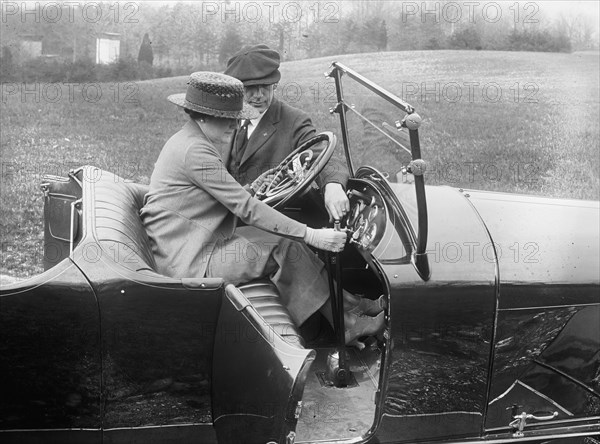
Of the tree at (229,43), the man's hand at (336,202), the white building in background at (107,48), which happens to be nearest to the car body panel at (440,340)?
the man's hand at (336,202)

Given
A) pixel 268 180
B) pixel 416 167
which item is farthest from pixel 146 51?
pixel 416 167

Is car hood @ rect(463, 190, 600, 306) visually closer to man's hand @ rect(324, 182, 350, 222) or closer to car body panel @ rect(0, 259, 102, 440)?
man's hand @ rect(324, 182, 350, 222)

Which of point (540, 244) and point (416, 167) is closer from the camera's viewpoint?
point (416, 167)

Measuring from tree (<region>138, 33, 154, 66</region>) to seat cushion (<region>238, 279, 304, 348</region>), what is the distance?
7.78 meters

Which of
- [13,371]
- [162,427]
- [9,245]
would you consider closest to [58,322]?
[13,371]

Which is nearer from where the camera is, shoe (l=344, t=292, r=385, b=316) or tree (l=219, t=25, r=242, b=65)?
shoe (l=344, t=292, r=385, b=316)

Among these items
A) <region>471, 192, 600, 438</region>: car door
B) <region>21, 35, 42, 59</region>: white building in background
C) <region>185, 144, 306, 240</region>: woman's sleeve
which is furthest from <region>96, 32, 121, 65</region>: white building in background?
<region>471, 192, 600, 438</region>: car door

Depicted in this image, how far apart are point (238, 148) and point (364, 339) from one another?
1.38m

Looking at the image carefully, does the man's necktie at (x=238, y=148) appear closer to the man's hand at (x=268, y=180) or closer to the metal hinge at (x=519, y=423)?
the man's hand at (x=268, y=180)

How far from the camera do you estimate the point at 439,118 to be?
1041 cm

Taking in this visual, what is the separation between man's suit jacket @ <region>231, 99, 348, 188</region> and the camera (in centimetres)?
417

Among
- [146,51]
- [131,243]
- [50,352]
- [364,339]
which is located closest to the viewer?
[50,352]

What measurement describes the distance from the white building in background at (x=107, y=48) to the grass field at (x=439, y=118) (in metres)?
0.39

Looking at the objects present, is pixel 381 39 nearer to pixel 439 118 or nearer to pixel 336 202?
pixel 439 118
